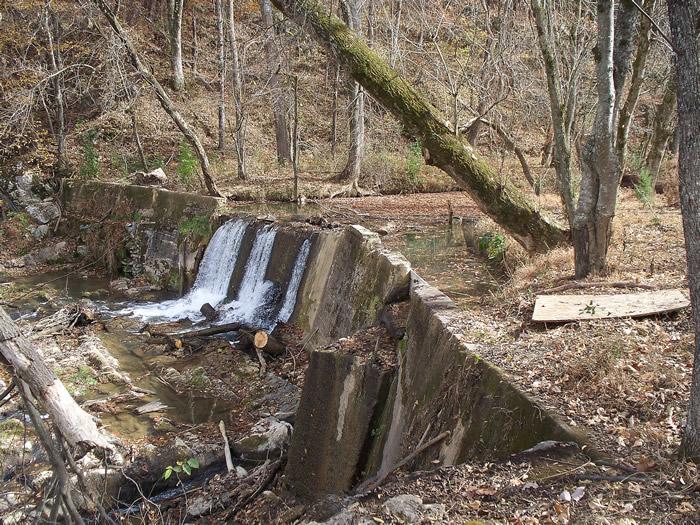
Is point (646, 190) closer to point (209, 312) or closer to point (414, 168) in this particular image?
point (414, 168)

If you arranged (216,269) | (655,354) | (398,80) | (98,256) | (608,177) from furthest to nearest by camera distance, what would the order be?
(98,256) → (216,269) → (398,80) → (608,177) → (655,354)

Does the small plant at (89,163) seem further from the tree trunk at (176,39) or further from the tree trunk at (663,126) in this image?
the tree trunk at (663,126)

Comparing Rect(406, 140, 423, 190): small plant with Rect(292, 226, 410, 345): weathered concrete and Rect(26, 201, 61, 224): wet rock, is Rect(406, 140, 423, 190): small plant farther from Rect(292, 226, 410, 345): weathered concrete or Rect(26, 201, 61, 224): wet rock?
Rect(26, 201, 61, 224): wet rock

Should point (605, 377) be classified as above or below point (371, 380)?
above

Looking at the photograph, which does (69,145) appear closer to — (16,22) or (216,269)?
(16,22)

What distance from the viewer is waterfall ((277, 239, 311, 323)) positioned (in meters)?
10.2

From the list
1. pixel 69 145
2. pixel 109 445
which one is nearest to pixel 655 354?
pixel 109 445

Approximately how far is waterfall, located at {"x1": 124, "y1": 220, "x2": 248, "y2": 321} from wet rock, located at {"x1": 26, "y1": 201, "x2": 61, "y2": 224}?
674 cm

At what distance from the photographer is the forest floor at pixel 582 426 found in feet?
9.23

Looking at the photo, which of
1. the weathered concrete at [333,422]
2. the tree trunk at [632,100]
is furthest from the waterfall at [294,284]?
the tree trunk at [632,100]

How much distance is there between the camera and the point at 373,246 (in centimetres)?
865

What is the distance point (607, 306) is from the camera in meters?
5.16

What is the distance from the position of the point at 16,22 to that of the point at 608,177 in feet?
64.4

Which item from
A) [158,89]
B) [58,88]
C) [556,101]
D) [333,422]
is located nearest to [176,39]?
[58,88]
